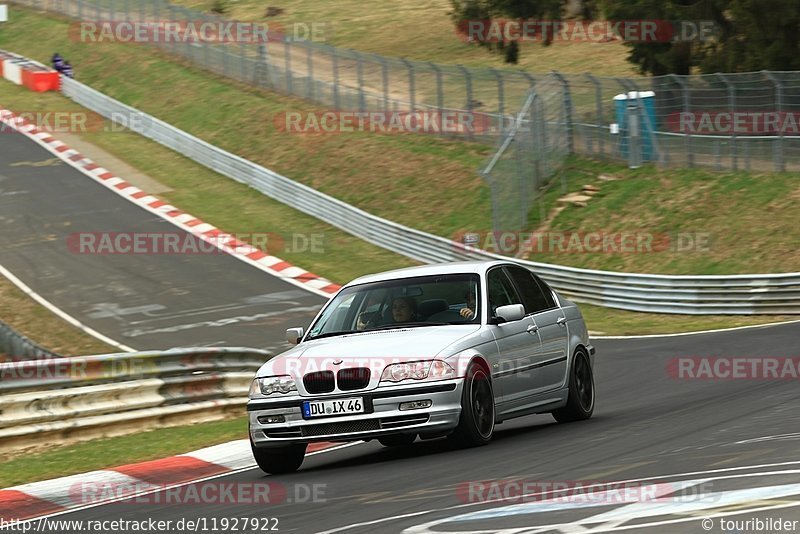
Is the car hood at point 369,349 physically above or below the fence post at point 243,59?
above

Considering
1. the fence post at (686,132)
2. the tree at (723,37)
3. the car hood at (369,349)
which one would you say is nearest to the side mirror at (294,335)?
the car hood at (369,349)

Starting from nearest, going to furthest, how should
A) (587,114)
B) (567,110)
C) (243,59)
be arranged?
(587,114), (567,110), (243,59)

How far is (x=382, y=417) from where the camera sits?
9680mm

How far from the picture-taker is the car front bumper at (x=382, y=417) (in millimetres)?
9641

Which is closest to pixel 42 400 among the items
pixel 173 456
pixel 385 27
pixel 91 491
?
pixel 173 456

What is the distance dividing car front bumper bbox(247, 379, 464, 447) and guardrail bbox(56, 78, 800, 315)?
14732mm

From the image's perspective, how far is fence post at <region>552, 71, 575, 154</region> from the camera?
32.0 metres

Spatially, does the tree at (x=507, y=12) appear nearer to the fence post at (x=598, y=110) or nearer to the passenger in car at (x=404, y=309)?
the fence post at (x=598, y=110)

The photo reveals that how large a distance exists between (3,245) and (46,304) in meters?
5.68

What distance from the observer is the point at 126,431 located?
45.0 ft

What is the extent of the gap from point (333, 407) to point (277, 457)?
648 millimetres

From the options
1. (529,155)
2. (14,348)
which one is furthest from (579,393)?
(529,155)

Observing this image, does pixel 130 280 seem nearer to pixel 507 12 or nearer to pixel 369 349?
pixel 369 349

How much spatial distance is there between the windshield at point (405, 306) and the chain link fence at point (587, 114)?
1793 centimetres
